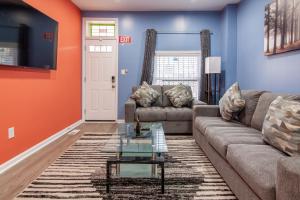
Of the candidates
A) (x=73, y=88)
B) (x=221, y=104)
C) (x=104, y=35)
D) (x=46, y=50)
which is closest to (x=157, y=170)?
(x=221, y=104)

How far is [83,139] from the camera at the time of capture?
438cm

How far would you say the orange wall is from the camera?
3.02m

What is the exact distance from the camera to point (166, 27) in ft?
19.6

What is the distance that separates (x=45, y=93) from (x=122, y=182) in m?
2.15

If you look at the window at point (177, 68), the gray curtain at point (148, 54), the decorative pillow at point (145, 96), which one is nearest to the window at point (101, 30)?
the gray curtain at point (148, 54)

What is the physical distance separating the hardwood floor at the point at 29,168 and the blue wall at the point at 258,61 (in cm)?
315

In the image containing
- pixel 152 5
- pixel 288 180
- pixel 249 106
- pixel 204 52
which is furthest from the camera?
pixel 204 52

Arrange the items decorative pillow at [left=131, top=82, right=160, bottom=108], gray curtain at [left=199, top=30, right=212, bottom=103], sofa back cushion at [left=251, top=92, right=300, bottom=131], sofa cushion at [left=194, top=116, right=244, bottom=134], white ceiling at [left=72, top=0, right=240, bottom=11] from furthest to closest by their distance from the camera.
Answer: gray curtain at [left=199, top=30, right=212, bottom=103] < white ceiling at [left=72, top=0, right=240, bottom=11] < decorative pillow at [left=131, top=82, right=160, bottom=108] < sofa cushion at [left=194, top=116, right=244, bottom=134] < sofa back cushion at [left=251, top=92, right=300, bottom=131]

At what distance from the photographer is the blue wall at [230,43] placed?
5.38 m

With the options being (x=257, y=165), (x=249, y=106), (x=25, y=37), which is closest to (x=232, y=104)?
(x=249, y=106)

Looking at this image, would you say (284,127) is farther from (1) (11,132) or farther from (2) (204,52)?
(2) (204,52)

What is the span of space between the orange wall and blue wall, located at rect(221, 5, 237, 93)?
10.4 ft

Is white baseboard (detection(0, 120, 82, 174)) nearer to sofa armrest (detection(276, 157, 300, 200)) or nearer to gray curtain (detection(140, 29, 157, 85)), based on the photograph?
gray curtain (detection(140, 29, 157, 85))

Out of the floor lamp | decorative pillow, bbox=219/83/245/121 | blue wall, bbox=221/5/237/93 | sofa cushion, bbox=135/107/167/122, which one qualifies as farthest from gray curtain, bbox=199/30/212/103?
decorative pillow, bbox=219/83/245/121
